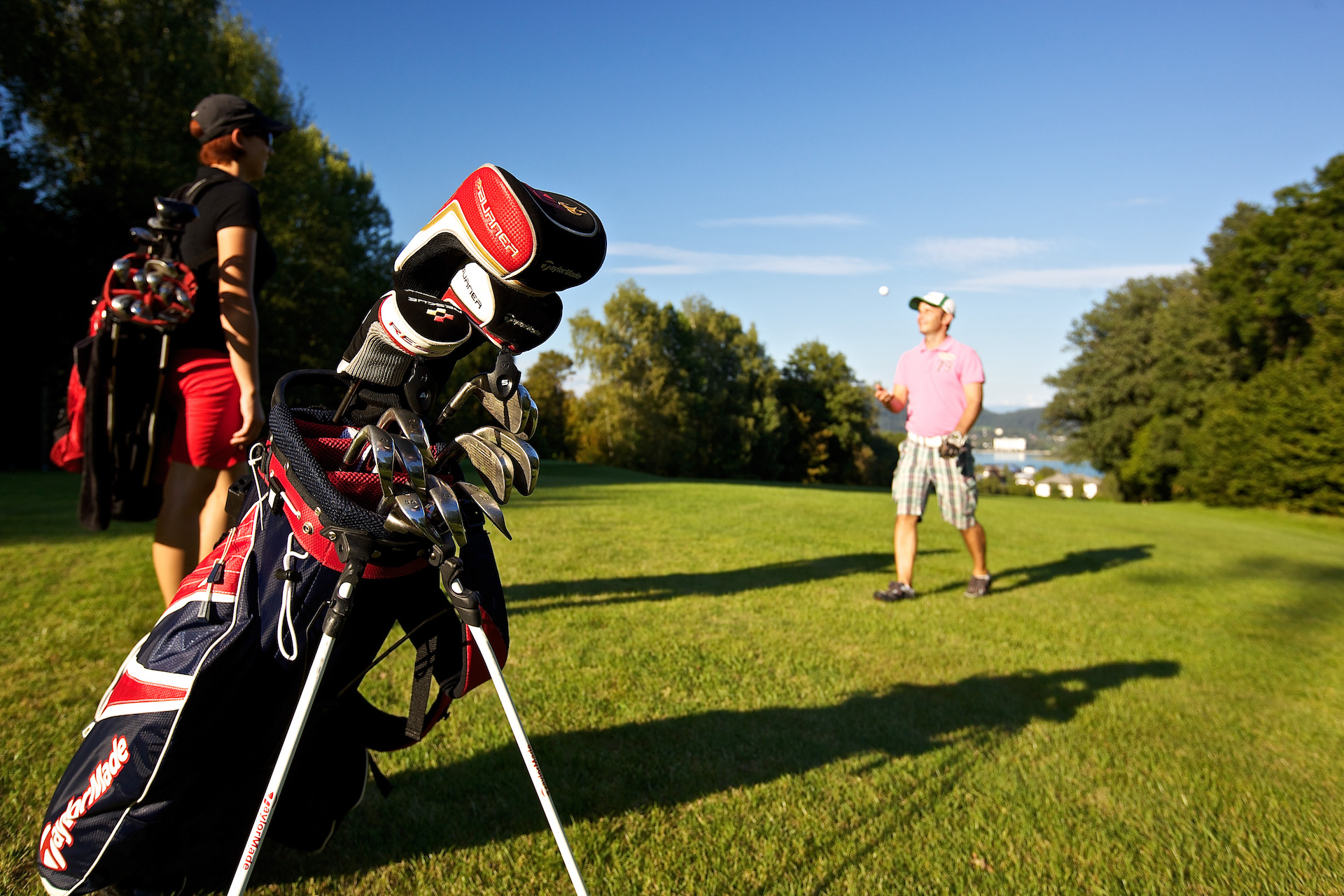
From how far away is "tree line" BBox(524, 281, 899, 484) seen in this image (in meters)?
49.4

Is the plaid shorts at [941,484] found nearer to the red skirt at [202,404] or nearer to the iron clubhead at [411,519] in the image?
the red skirt at [202,404]

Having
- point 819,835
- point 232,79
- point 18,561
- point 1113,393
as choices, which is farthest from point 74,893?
point 1113,393

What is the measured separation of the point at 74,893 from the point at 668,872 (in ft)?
4.79

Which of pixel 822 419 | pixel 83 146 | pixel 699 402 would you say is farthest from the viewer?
pixel 822 419

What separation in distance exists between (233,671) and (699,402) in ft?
172

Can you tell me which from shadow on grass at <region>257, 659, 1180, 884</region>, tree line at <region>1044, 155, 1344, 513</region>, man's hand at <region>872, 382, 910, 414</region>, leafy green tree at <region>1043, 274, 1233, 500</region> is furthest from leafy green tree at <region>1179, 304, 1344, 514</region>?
shadow on grass at <region>257, 659, 1180, 884</region>

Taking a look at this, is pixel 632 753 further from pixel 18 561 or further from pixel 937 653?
pixel 18 561

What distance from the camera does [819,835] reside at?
2.51 meters

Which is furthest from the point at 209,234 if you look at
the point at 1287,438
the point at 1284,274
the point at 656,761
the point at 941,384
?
the point at 1284,274

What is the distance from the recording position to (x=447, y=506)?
60.9 inches

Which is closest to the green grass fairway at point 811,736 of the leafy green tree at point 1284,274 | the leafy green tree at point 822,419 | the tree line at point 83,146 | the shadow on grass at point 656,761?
the shadow on grass at point 656,761

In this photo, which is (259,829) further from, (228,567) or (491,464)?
(491,464)

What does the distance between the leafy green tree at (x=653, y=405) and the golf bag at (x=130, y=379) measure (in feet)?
149

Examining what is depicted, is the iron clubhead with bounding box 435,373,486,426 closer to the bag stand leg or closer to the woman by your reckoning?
the bag stand leg
